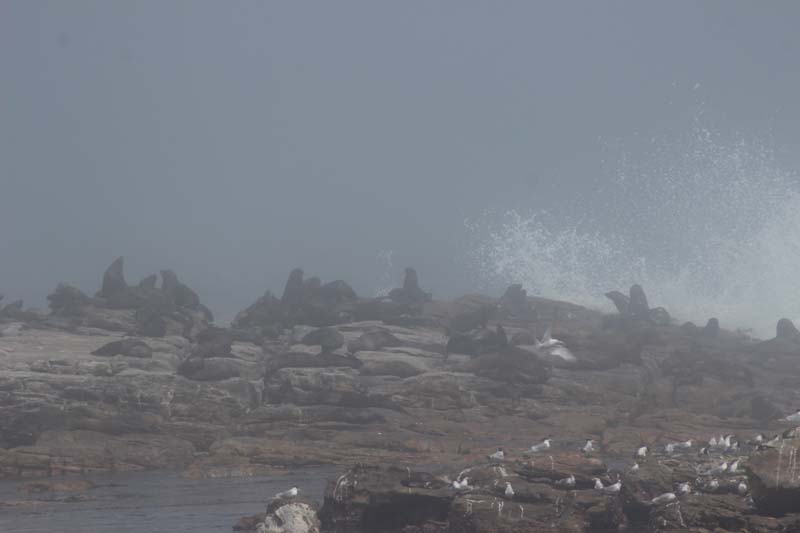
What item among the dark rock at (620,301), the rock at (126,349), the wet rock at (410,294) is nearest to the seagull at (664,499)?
the rock at (126,349)

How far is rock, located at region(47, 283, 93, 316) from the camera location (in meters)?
47.2

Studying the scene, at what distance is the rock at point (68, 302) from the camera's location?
47.2 metres

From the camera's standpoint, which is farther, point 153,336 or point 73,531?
point 153,336

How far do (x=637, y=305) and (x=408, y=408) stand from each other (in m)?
25.3

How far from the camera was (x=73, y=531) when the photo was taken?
19.9 meters

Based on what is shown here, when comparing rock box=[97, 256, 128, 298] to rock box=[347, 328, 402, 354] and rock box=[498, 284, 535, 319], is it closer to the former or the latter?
rock box=[347, 328, 402, 354]

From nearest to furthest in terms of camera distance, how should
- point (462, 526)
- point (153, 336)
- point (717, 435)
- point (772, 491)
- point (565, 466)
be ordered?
1. point (772, 491)
2. point (462, 526)
3. point (565, 466)
4. point (717, 435)
5. point (153, 336)

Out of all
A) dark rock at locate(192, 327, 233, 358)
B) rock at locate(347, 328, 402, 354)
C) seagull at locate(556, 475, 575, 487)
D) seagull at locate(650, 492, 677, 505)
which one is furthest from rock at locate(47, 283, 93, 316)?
seagull at locate(650, 492, 677, 505)

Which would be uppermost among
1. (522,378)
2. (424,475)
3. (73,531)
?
(522,378)

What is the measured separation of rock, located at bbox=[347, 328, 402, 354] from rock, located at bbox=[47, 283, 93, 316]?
1412cm

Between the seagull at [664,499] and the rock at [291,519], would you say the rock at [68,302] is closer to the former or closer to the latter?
the rock at [291,519]

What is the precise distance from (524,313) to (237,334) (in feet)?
55.1

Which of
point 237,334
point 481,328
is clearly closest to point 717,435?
point 481,328

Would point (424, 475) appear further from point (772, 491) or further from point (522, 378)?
point (522, 378)
